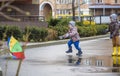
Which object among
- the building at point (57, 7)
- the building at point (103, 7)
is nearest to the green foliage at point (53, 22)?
the building at point (57, 7)

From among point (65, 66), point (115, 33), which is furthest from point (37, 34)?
point (65, 66)

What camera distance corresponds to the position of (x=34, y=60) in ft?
50.8

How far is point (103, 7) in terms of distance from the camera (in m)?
87.2

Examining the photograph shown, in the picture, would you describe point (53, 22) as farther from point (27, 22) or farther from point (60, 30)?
point (60, 30)

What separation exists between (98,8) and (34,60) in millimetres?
73535

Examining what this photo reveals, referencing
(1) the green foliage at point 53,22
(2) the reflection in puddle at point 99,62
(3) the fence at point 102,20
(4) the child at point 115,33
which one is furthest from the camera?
(3) the fence at point 102,20

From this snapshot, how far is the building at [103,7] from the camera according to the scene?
87625 millimetres

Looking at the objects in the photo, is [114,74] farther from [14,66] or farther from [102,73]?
[14,66]

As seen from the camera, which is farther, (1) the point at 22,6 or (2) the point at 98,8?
(2) the point at 98,8

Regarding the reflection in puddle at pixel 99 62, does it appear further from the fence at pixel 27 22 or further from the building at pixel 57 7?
the building at pixel 57 7

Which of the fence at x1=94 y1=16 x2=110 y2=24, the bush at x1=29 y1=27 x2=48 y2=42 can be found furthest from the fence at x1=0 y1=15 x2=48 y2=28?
→ the fence at x1=94 y1=16 x2=110 y2=24

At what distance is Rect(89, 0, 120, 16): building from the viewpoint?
3450 inches

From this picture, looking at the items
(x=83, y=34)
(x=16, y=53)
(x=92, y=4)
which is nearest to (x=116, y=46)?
(x=16, y=53)

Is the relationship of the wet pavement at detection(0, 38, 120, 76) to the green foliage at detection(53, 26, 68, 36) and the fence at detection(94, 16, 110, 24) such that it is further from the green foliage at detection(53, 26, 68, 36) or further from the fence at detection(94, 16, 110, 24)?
the fence at detection(94, 16, 110, 24)
